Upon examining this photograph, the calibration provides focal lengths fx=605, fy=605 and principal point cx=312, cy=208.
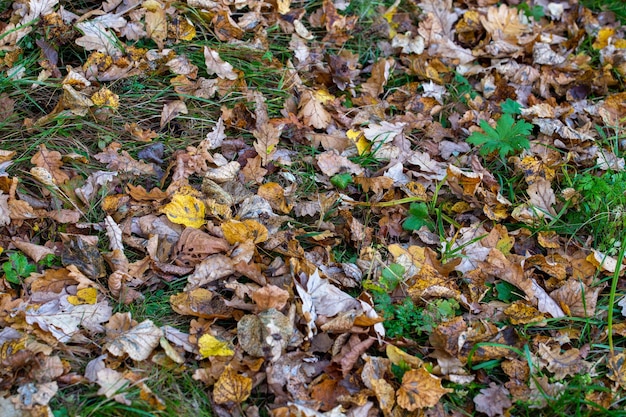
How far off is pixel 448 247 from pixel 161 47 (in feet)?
6.43

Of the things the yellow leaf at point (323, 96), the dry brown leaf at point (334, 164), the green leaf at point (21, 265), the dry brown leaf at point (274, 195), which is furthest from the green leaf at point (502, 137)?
the green leaf at point (21, 265)

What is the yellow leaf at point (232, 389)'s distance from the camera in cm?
222

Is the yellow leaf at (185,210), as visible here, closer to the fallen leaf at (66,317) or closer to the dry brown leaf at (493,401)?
the fallen leaf at (66,317)

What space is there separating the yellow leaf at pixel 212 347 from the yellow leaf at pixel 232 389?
112 millimetres

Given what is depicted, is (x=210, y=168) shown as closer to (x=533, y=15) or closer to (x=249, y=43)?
(x=249, y=43)

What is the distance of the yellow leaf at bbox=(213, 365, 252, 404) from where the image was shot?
2.22 metres

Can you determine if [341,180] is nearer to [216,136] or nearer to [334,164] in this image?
[334,164]

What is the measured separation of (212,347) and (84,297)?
600 millimetres

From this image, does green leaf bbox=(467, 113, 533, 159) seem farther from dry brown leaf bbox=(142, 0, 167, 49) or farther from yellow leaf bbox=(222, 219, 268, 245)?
dry brown leaf bbox=(142, 0, 167, 49)

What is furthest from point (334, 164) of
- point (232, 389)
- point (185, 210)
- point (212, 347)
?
point (232, 389)

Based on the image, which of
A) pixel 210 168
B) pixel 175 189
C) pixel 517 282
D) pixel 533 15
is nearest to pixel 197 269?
pixel 175 189

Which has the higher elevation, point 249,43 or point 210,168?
point 249,43

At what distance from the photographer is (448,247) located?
112 inches

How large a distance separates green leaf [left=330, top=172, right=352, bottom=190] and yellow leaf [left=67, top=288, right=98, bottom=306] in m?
1.28
